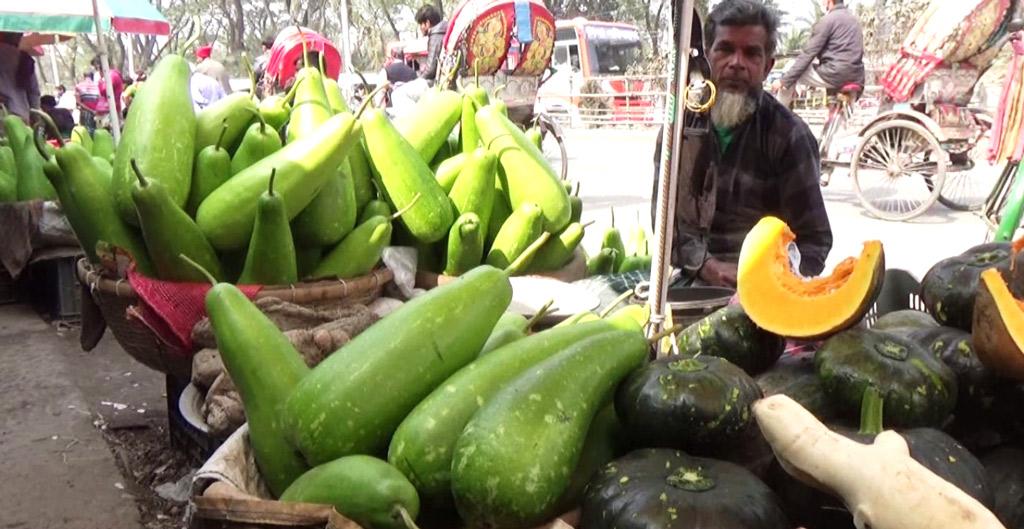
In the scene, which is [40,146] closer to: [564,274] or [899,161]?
[564,274]

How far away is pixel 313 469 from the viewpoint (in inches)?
56.4

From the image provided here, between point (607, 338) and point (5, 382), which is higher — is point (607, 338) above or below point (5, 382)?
above

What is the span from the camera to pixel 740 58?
9.73 ft

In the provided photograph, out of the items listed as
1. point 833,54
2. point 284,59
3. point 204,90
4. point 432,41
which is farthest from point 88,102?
point 833,54

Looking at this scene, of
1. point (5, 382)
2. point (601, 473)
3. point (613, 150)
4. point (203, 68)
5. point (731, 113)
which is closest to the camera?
point (601, 473)

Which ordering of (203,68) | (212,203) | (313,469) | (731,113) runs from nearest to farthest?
(313,469) < (212,203) < (731,113) < (203,68)

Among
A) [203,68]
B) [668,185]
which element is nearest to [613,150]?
[203,68]

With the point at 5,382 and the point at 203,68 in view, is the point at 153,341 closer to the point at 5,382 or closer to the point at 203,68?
the point at 5,382

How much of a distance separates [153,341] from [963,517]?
2399 mm

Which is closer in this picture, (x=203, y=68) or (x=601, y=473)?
(x=601, y=473)

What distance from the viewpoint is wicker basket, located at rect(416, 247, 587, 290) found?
3164 mm

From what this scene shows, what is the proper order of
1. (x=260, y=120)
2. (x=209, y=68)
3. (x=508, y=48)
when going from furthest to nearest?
(x=209, y=68)
(x=508, y=48)
(x=260, y=120)

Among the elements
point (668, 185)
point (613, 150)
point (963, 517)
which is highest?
point (668, 185)

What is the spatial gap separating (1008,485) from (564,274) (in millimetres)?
2127
